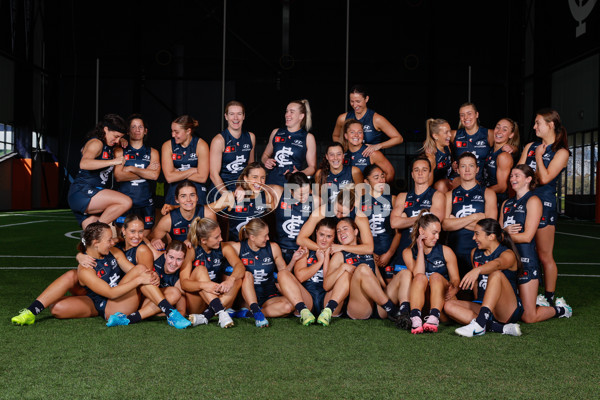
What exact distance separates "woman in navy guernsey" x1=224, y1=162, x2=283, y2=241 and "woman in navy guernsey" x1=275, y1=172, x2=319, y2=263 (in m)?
0.15

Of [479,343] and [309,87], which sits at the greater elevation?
[309,87]

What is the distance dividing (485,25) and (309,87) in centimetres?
701

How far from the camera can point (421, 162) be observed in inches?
190

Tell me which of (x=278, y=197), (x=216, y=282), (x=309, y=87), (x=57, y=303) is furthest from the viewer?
(x=309, y=87)

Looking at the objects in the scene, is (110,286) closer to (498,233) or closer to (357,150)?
(357,150)

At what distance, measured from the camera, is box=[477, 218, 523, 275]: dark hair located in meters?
4.25

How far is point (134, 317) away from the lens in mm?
4305

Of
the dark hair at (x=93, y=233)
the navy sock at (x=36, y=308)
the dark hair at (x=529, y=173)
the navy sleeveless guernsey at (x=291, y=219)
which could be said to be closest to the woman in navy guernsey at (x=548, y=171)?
the dark hair at (x=529, y=173)

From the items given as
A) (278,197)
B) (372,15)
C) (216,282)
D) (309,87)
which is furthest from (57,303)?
(372,15)

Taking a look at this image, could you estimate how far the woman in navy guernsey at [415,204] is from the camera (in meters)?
4.82

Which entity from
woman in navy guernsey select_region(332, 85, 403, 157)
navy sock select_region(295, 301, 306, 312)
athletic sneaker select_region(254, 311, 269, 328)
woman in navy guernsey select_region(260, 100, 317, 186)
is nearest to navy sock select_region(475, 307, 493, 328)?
navy sock select_region(295, 301, 306, 312)

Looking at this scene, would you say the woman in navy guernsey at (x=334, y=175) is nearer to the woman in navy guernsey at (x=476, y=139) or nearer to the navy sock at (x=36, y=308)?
the woman in navy guernsey at (x=476, y=139)

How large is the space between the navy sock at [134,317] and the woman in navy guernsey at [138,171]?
4.23 feet

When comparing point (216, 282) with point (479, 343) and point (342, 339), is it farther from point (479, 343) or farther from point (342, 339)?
point (479, 343)
